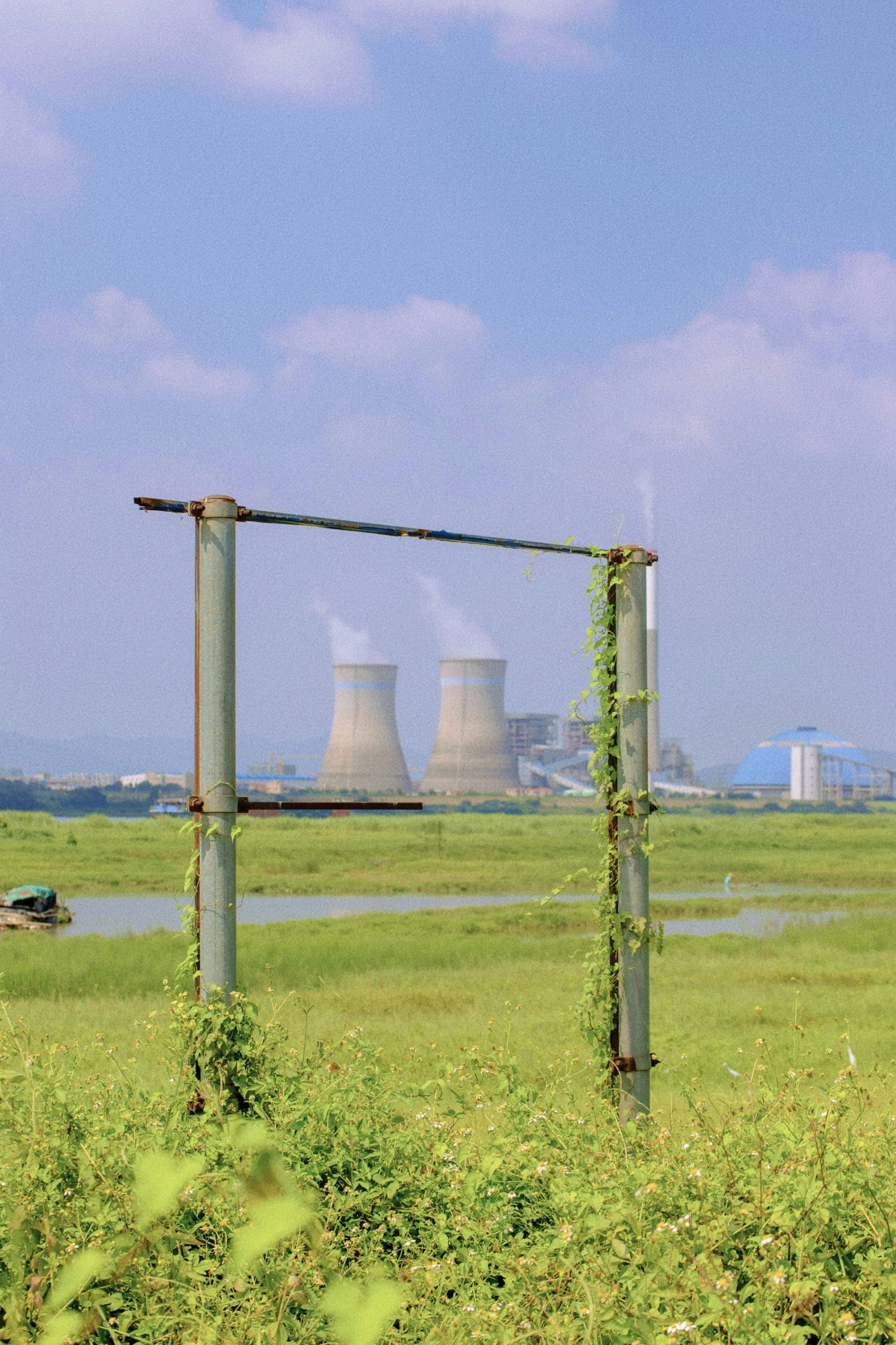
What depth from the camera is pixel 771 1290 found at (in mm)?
2283

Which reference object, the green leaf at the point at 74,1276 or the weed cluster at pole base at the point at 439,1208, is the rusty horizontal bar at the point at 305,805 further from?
the green leaf at the point at 74,1276

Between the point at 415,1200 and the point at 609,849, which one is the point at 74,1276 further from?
the point at 609,849

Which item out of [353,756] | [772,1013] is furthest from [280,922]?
[353,756]

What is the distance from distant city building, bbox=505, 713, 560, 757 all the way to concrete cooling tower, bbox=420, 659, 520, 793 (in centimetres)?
5218

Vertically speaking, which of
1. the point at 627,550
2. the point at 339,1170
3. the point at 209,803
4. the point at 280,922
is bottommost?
the point at 280,922

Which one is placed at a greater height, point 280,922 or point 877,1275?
point 877,1275

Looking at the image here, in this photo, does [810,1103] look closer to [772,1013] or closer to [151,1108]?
[151,1108]

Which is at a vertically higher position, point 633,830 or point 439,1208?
point 633,830

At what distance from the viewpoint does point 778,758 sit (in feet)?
341

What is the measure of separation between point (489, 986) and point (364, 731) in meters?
43.8

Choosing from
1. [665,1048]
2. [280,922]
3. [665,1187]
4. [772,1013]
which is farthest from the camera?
[280,922]

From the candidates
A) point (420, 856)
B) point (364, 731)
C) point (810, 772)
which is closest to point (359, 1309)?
point (420, 856)

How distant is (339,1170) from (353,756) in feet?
171

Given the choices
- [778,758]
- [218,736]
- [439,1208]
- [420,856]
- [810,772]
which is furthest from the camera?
[778,758]
